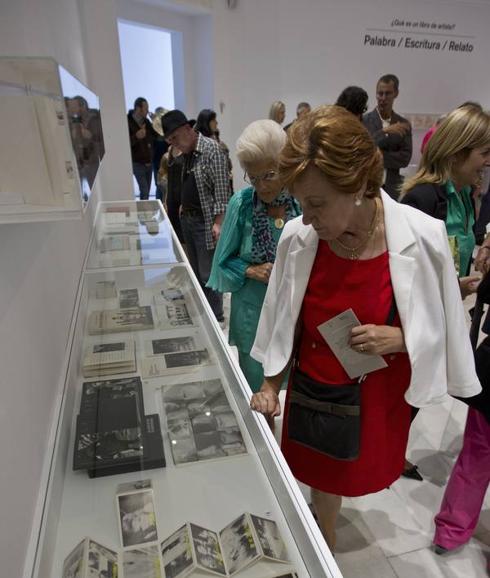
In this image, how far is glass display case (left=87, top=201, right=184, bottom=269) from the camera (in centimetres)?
271

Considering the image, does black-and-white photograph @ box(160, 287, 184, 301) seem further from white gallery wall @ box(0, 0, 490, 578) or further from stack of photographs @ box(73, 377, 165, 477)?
stack of photographs @ box(73, 377, 165, 477)

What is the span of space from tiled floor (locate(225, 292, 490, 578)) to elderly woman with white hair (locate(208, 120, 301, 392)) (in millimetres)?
865

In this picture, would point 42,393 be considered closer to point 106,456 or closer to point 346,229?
point 106,456

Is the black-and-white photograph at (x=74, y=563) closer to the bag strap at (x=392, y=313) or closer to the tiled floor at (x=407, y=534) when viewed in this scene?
the bag strap at (x=392, y=313)

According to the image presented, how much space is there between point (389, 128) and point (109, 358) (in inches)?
158

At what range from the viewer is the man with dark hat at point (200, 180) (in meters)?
3.31

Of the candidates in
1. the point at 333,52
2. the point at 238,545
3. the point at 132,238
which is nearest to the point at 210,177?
the point at 132,238

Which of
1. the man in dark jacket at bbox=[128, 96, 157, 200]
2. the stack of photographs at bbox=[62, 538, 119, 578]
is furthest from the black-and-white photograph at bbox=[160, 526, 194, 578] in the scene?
the man in dark jacket at bbox=[128, 96, 157, 200]

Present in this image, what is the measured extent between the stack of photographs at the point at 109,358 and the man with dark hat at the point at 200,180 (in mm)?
1805

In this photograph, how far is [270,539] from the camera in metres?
0.94

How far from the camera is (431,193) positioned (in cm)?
185

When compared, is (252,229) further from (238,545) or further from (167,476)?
(238,545)

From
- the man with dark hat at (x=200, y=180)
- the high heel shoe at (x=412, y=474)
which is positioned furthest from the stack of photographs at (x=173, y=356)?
the man with dark hat at (x=200, y=180)

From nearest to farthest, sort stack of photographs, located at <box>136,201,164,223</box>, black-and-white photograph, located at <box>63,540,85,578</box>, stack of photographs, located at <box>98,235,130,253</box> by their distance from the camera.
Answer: black-and-white photograph, located at <box>63,540,85,578</box> → stack of photographs, located at <box>98,235,130,253</box> → stack of photographs, located at <box>136,201,164,223</box>
